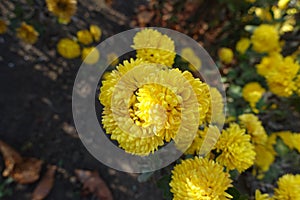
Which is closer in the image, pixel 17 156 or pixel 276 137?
pixel 276 137

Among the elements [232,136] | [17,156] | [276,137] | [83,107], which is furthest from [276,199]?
[17,156]

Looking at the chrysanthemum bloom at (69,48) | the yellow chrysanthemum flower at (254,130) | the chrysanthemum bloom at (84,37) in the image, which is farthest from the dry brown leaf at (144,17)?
the yellow chrysanthemum flower at (254,130)

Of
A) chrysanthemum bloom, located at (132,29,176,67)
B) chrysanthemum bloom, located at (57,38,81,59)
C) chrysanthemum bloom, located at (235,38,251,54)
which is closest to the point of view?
chrysanthemum bloom, located at (132,29,176,67)

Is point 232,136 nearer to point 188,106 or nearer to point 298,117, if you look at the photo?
point 188,106

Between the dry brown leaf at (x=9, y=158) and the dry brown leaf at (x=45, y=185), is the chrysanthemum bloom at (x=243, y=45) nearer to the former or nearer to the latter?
the dry brown leaf at (x=45, y=185)

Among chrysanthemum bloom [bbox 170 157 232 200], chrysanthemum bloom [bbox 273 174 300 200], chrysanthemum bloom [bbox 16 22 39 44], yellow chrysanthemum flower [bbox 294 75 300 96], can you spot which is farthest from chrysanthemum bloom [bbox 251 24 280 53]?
chrysanthemum bloom [bbox 16 22 39 44]

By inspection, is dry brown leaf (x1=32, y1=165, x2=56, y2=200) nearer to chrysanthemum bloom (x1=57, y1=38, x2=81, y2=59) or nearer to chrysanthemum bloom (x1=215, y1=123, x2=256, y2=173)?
chrysanthemum bloom (x1=57, y1=38, x2=81, y2=59)

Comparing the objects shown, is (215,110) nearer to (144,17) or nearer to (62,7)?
(62,7)
